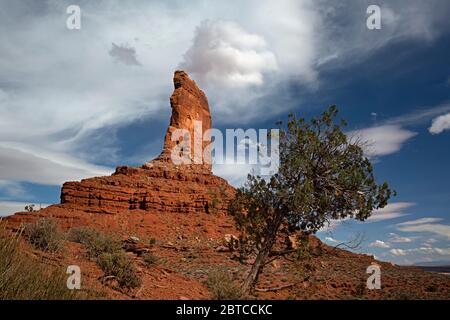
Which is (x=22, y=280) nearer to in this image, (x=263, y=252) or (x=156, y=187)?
(x=263, y=252)

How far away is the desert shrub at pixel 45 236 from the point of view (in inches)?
575

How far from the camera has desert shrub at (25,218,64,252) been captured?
14594mm

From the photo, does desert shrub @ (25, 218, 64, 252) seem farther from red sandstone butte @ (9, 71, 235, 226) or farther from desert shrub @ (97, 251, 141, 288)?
red sandstone butte @ (9, 71, 235, 226)

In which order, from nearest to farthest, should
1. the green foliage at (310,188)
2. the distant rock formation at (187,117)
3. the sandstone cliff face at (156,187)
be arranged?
the green foliage at (310,188) < the sandstone cliff face at (156,187) < the distant rock formation at (187,117)

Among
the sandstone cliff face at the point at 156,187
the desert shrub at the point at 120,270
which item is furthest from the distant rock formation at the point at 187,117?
the desert shrub at the point at 120,270

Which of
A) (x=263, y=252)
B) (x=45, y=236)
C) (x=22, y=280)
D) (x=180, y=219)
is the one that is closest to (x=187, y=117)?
(x=180, y=219)

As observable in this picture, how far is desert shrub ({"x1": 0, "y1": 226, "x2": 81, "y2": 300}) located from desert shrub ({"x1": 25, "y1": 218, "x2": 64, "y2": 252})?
844 cm

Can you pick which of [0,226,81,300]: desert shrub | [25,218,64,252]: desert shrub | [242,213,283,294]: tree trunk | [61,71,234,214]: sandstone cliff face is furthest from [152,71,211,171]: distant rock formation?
[0,226,81,300]: desert shrub

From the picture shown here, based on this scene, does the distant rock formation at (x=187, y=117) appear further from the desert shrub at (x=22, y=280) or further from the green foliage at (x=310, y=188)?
the desert shrub at (x=22, y=280)

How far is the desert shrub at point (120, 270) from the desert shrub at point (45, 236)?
275cm

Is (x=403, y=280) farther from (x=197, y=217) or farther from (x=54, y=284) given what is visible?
(x=197, y=217)

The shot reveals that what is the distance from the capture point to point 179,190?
64625 mm

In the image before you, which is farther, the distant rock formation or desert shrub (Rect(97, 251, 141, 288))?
the distant rock formation
